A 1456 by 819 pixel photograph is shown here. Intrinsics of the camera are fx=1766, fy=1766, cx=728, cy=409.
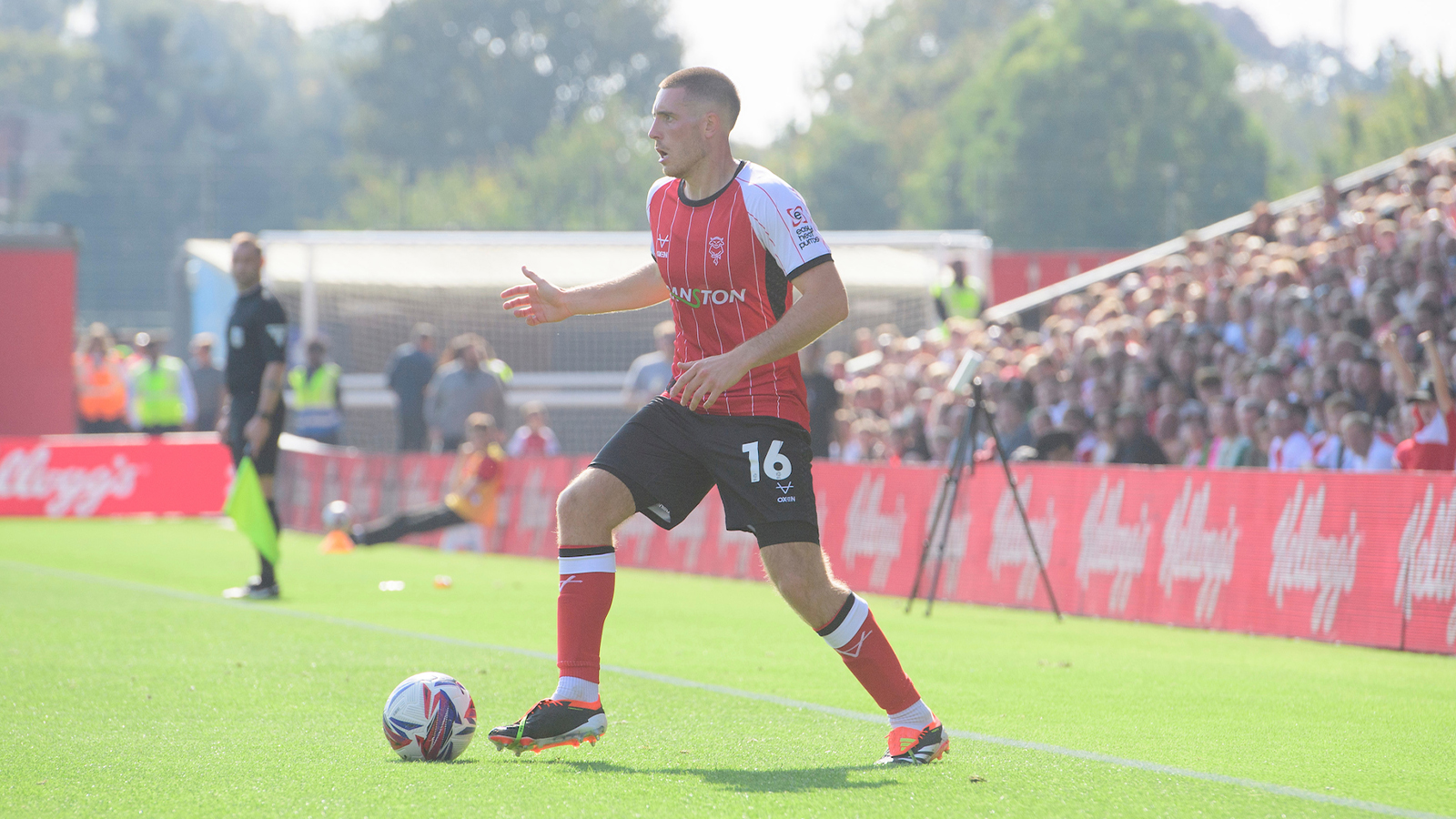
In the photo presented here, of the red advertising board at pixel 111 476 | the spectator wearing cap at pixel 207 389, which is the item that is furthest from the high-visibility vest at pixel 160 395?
the red advertising board at pixel 111 476

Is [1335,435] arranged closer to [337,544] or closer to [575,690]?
[575,690]

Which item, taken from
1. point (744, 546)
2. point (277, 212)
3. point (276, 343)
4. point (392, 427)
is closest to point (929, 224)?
point (277, 212)

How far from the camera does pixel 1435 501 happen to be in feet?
34.1

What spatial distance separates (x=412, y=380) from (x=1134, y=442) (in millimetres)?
11126

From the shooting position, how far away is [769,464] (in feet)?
19.2

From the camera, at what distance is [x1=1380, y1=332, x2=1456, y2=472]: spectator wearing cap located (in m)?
11.5

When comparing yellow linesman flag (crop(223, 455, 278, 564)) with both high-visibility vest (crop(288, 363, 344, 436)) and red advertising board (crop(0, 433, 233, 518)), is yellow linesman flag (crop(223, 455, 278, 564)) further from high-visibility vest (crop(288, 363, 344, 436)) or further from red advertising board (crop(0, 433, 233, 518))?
red advertising board (crop(0, 433, 233, 518))

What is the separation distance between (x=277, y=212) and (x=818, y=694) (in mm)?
44777

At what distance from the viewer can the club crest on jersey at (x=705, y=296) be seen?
593 cm

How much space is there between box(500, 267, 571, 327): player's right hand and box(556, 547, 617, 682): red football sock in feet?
3.16

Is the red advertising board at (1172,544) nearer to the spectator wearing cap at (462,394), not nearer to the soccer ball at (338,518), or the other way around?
the soccer ball at (338,518)

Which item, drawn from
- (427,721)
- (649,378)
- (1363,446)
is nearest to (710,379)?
(427,721)

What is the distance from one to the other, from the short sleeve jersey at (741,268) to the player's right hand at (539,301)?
0.55 m

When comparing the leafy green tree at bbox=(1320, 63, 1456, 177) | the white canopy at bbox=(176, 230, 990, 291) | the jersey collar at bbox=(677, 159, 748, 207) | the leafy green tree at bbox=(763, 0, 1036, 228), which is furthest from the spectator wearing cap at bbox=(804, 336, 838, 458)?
the leafy green tree at bbox=(763, 0, 1036, 228)
